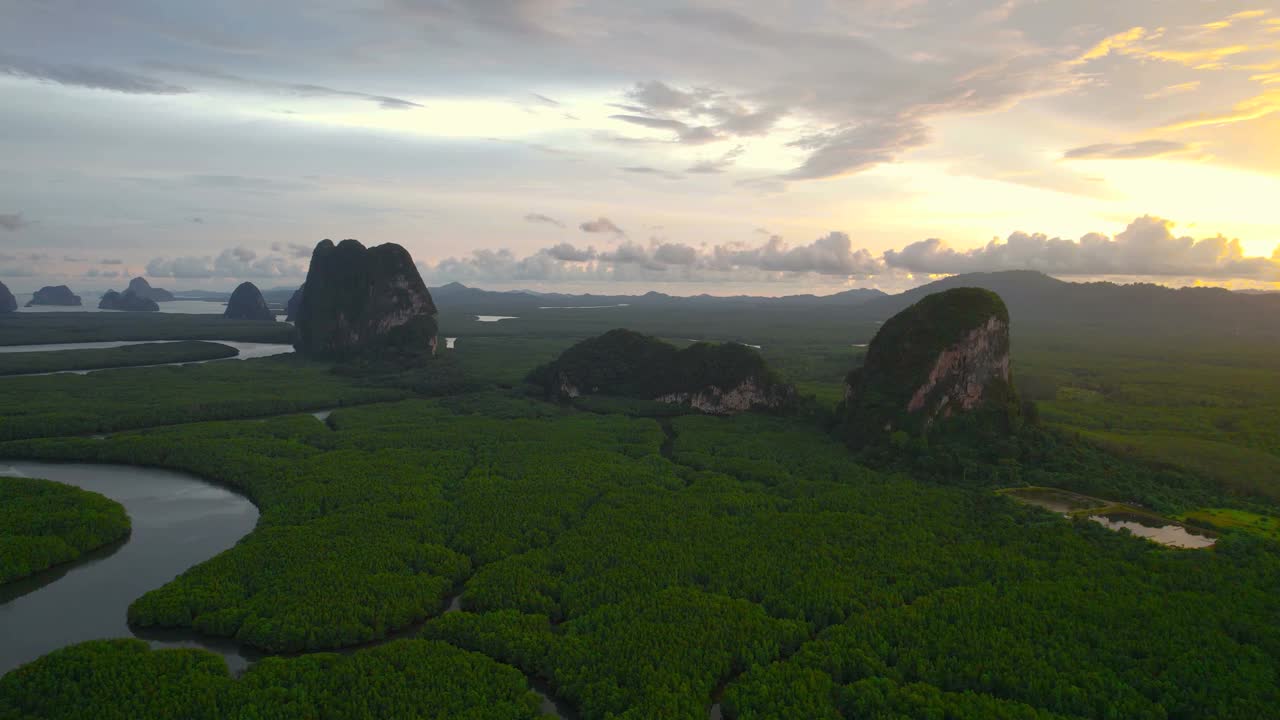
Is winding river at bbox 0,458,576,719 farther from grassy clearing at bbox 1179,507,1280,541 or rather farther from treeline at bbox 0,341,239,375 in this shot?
treeline at bbox 0,341,239,375

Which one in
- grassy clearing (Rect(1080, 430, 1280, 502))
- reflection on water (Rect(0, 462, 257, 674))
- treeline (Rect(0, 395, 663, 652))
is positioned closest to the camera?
reflection on water (Rect(0, 462, 257, 674))

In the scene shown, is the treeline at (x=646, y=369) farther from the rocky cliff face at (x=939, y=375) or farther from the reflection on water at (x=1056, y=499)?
the reflection on water at (x=1056, y=499)

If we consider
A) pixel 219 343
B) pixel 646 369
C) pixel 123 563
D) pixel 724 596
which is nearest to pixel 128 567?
pixel 123 563

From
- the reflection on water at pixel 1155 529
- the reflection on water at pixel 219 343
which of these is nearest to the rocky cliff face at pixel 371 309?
the reflection on water at pixel 219 343

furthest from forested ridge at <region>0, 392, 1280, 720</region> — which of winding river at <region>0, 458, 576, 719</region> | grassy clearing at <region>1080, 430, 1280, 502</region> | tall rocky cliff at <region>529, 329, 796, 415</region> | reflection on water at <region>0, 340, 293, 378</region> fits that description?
reflection on water at <region>0, 340, 293, 378</region>

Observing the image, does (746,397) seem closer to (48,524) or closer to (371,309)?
(48,524)

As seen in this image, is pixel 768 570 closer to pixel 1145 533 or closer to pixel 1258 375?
pixel 1145 533
